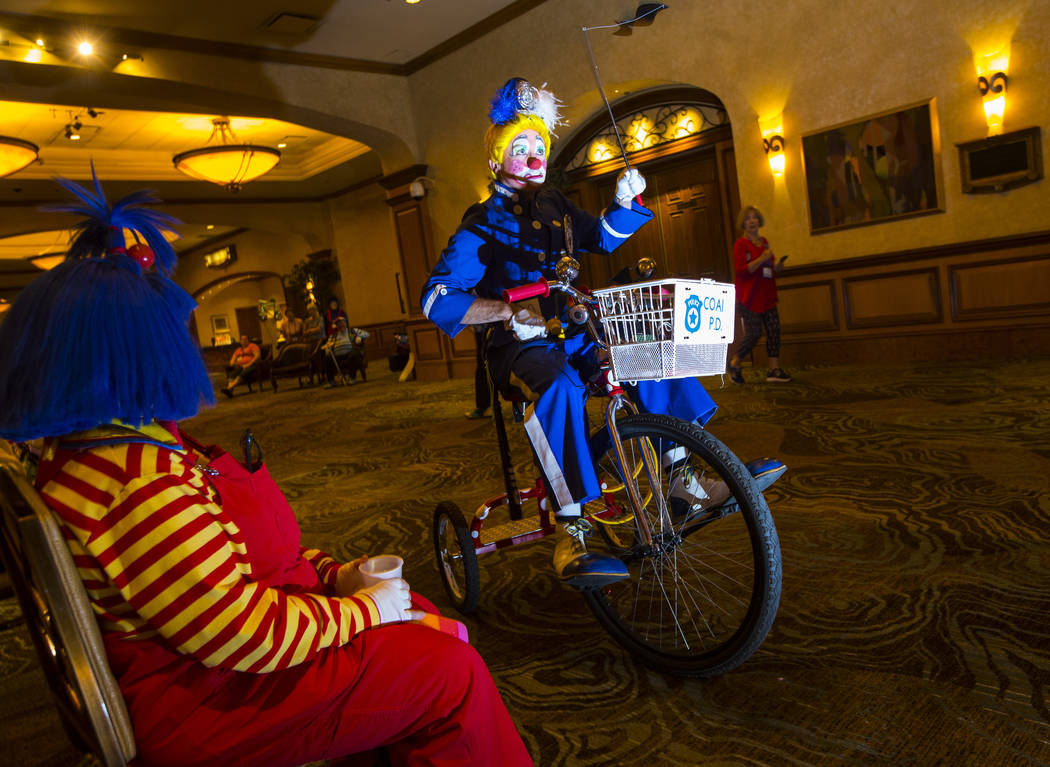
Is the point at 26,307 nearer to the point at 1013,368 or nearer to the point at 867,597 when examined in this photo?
the point at 867,597

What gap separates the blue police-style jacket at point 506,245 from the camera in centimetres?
228

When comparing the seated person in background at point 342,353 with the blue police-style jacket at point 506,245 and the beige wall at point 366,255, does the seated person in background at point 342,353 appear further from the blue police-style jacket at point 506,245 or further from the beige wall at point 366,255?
the blue police-style jacket at point 506,245

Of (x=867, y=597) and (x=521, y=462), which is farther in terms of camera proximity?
(x=521, y=462)

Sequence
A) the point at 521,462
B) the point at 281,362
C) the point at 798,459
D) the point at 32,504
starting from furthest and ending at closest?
the point at 281,362
the point at 521,462
the point at 798,459
the point at 32,504

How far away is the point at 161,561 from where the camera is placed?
88 centimetres

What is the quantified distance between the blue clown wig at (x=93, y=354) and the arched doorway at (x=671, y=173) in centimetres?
829

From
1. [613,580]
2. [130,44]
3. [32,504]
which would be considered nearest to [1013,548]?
[613,580]

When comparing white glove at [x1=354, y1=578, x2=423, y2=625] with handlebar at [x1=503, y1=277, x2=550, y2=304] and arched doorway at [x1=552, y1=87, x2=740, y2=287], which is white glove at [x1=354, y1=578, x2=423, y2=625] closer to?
handlebar at [x1=503, y1=277, x2=550, y2=304]

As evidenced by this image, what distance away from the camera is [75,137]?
11.6 metres

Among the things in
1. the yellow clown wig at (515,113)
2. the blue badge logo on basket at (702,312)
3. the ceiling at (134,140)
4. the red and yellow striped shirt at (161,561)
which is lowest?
the red and yellow striped shirt at (161,561)

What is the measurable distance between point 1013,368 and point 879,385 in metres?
1.11

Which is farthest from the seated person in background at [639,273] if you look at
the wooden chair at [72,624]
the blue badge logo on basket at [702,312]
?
the wooden chair at [72,624]

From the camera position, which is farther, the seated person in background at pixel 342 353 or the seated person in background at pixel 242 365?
the seated person in background at pixel 242 365

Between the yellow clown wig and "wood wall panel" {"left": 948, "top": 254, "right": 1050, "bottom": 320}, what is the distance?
578 centimetres
